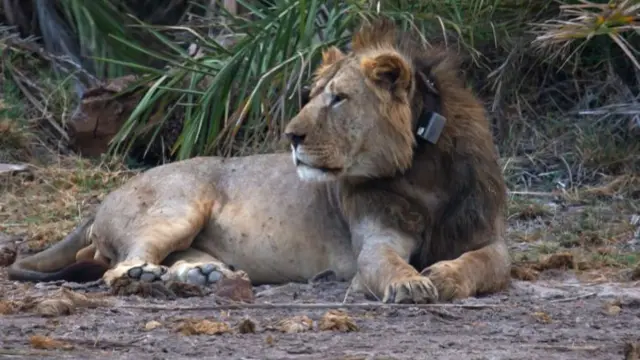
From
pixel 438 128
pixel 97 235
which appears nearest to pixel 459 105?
pixel 438 128

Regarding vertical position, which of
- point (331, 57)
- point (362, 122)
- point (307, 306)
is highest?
→ point (331, 57)

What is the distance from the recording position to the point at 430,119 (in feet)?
18.2

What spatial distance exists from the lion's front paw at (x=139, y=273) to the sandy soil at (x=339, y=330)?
0.29 meters

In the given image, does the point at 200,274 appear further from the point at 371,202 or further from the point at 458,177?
the point at 458,177

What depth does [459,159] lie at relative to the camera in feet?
18.2

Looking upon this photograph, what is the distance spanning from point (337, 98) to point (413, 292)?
1.00m

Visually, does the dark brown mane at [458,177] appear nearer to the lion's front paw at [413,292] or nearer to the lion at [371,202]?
the lion at [371,202]

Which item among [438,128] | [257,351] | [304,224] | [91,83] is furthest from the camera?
[91,83]

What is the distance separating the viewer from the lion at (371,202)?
18.0ft

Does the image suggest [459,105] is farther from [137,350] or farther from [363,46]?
[137,350]

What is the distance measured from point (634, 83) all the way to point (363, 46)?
292 cm

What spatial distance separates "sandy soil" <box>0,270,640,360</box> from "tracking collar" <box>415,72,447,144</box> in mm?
640

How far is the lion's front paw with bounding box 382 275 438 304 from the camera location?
490 centimetres

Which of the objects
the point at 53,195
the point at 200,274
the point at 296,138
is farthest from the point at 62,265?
the point at 53,195
